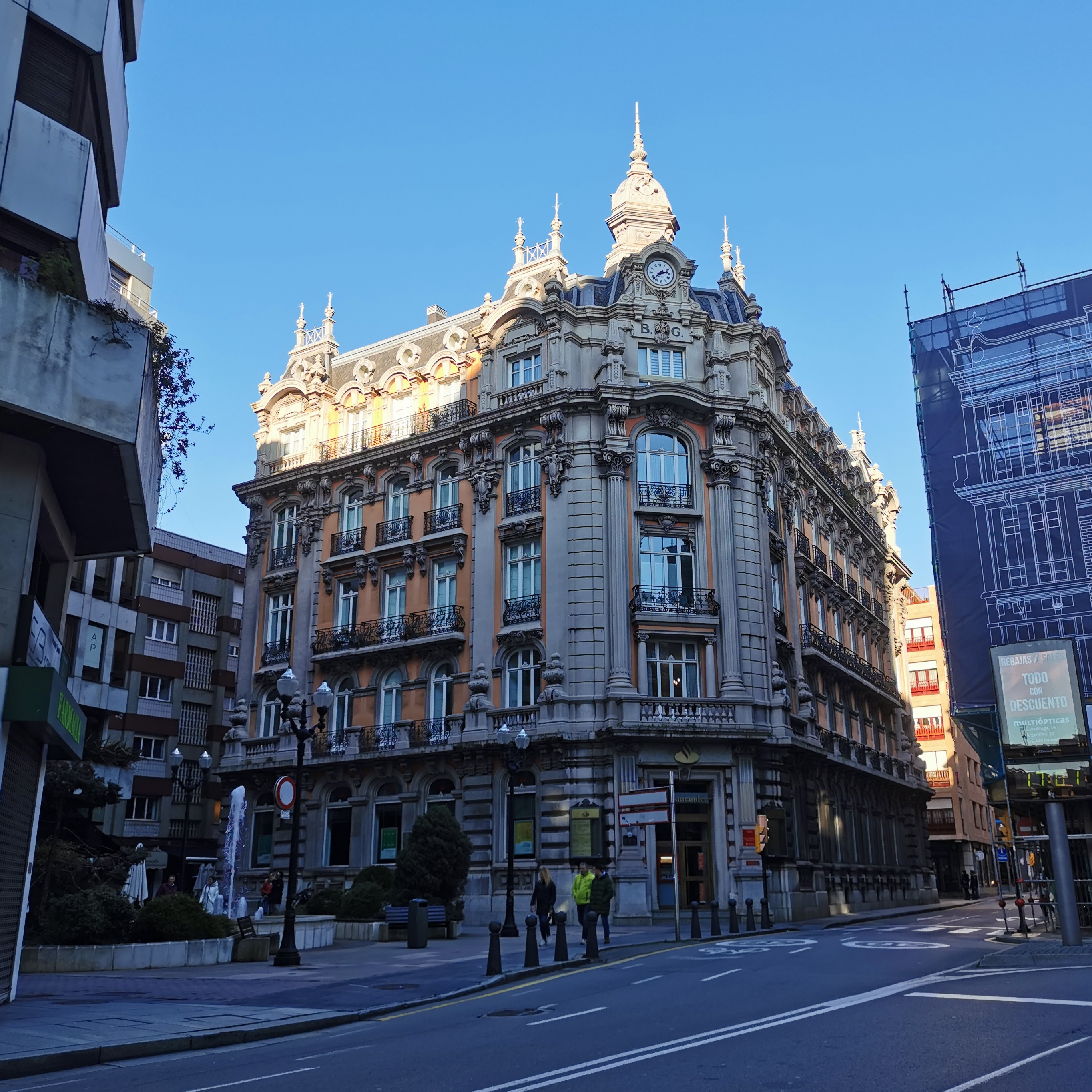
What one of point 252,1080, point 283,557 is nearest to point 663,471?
point 283,557

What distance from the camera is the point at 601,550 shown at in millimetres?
37219

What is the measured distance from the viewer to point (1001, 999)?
12.9 meters

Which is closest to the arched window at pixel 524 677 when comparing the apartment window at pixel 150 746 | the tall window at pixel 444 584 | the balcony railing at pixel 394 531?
the tall window at pixel 444 584

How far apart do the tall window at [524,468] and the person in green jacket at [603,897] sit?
58.4 feet

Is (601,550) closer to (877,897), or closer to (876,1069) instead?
(877,897)

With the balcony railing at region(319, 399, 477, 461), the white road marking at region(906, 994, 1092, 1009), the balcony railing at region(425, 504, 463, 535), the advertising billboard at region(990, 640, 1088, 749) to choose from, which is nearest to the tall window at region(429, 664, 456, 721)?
the balcony railing at region(425, 504, 463, 535)

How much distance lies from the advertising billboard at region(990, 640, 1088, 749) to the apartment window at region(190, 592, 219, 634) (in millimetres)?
44256

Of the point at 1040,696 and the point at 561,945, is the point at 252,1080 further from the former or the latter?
the point at 1040,696

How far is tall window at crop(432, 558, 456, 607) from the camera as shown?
133ft

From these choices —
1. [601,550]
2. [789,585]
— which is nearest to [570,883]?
[601,550]

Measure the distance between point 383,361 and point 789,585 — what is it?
777 inches

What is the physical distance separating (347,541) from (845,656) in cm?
2240

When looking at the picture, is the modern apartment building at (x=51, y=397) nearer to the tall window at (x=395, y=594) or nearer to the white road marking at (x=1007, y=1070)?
the white road marking at (x=1007, y=1070)

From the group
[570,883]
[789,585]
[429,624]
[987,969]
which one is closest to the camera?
[987,969]
